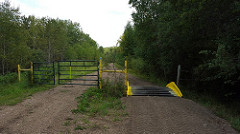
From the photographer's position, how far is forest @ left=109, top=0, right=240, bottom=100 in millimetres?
4477

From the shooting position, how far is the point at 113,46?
6.66 meters

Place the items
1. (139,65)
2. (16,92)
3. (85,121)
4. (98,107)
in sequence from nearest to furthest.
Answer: (85,121), (98,107), (16,92), (139,65)

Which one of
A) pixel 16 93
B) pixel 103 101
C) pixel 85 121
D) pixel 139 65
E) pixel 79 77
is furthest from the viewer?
pixel 139 65

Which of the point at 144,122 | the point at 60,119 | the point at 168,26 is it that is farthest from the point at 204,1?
the point at 60,119

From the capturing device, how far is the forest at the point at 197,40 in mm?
4477

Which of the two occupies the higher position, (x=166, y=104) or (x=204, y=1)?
(x=204, y=1)

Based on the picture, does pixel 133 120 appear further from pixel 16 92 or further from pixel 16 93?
pixel 16 92

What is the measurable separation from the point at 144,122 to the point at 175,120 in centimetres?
88

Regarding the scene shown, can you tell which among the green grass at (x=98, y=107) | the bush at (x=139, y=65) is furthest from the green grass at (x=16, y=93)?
the bush at (x=139, y=65)

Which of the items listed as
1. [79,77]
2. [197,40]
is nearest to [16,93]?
[79,77]

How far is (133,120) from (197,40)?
561cm

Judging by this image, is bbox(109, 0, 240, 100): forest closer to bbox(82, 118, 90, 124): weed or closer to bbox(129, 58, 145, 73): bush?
bbox(129, 58, 145, 73): bush

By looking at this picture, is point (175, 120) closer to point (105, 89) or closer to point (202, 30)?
point (105, 89)

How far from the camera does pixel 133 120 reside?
379cm
